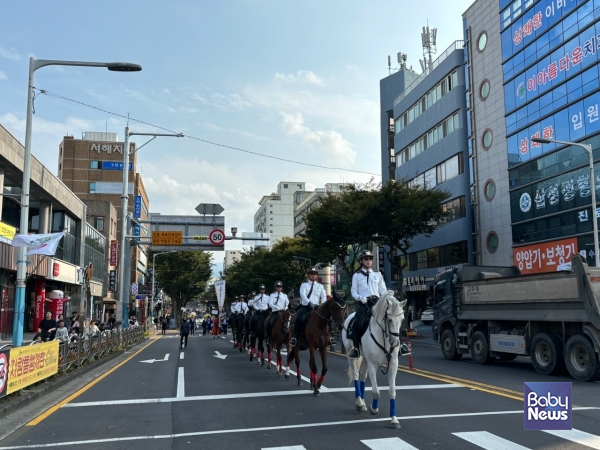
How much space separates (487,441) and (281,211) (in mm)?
151971

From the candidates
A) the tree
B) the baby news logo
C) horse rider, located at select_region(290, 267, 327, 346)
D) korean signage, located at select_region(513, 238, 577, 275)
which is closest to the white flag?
horse rider, located at select_region(290, 267, 327, 346)

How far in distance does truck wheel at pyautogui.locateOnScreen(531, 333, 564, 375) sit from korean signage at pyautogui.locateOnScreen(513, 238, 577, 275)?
1850 centimetres

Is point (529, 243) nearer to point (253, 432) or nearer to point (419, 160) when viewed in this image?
point (419, 160)

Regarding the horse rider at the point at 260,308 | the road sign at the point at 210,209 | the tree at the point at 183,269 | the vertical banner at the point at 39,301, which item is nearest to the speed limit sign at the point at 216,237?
the road sign at the point at 210,209

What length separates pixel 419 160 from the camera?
5228 centimetres

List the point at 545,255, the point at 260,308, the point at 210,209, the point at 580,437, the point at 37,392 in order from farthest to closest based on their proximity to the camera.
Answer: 1. the point at 545,255
2. the point at 210,209
3. the point at 260,308
4. the point at 37,392
5. the point at 580,437

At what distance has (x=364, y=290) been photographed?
1038 cm

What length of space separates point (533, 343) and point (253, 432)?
34.4 ft

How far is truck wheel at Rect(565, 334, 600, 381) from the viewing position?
547 inches

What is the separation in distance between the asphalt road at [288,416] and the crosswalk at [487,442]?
0.5 inches

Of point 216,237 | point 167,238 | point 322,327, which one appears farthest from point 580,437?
point 167,238

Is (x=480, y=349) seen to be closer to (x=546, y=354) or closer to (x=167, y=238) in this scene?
(x=546, y=354)

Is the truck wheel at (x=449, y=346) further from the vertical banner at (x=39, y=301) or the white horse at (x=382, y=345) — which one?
the vertical banner at (x=39, y=301)

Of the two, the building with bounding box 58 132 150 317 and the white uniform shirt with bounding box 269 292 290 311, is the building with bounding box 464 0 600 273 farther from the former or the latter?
the building with bounding box 58 132 150 317
